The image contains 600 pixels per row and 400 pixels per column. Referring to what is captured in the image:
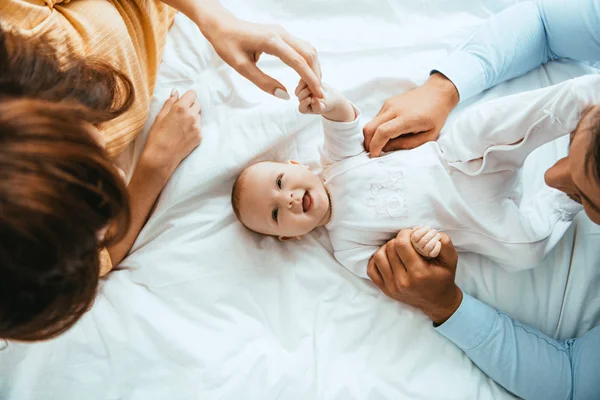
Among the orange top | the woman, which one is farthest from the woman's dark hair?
the orange top

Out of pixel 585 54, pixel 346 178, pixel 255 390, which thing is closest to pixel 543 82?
pixel 585 54

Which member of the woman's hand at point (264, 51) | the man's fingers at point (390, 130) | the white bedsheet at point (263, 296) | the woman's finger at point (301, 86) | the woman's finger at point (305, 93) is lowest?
the white bedsheet at point (263, 296)

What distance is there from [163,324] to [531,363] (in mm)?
729

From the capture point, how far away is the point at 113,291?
39.8 inches

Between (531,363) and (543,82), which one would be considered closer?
(531,363)

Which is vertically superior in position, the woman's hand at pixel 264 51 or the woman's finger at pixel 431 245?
the woman's hand at pixel 264 51

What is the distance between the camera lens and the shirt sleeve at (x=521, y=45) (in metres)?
1.09

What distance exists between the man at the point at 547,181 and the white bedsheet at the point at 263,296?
58 mm

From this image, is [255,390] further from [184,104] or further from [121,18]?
[121,18]

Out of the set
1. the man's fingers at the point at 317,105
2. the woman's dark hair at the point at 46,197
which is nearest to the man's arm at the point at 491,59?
the man's fingers at the point at 317,105

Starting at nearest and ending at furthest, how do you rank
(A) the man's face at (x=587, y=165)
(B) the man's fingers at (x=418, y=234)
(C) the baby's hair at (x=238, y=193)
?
(A) the man's face at (x=587, y=165)
(B) the man's fingers at (x=418, y=234)
(C) the baby's hair at (x=238, y=193)

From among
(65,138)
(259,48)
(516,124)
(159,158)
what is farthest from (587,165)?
(159,158)

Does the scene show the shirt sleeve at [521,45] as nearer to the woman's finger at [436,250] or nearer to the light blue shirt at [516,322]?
the light blue shirt at [516,322]

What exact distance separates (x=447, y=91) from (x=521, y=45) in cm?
20
